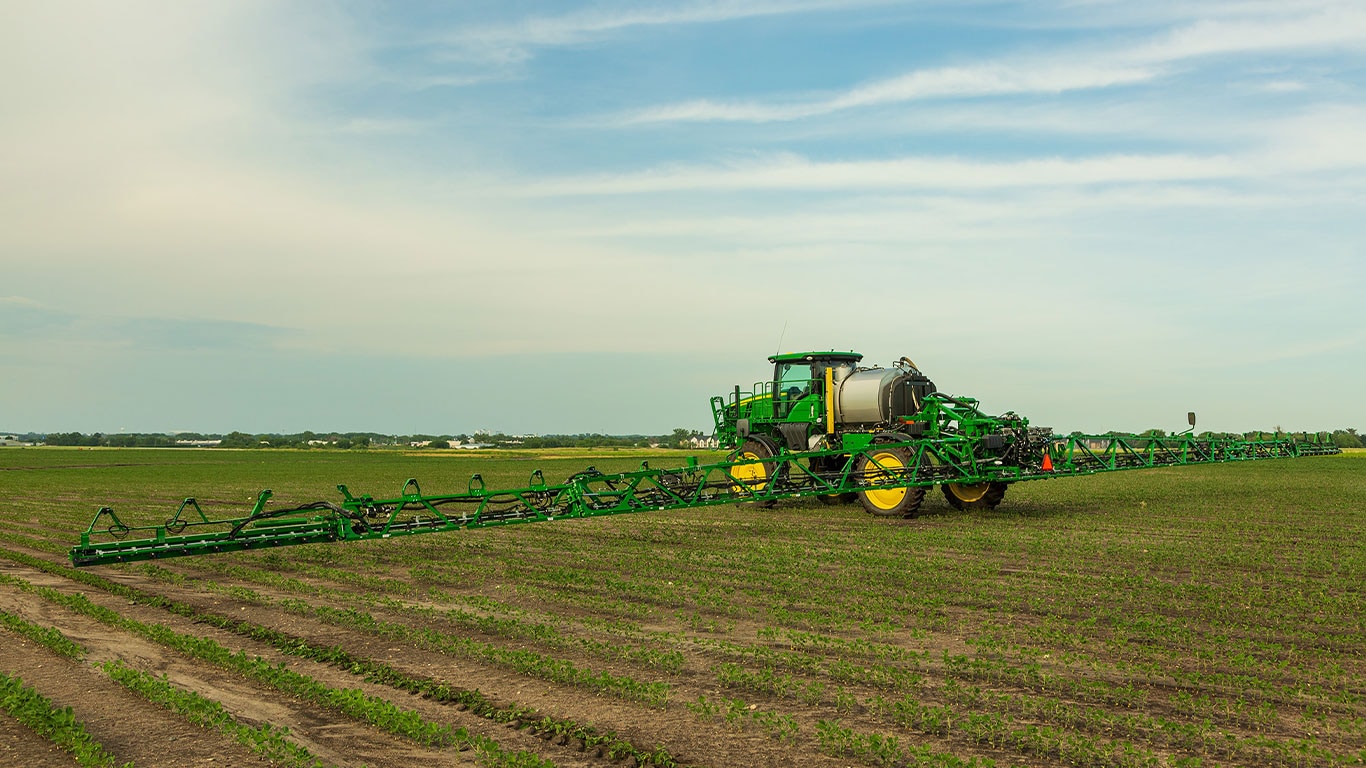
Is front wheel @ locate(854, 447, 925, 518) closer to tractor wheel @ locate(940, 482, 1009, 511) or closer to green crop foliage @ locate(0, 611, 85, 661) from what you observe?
A: tractor wheel @ locate(940, 482, 1009, 511)

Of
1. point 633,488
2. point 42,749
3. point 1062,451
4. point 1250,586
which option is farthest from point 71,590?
point 1062,451

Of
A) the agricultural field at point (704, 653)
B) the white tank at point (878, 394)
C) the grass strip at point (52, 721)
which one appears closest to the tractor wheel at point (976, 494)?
the white tank at point (878, 394)

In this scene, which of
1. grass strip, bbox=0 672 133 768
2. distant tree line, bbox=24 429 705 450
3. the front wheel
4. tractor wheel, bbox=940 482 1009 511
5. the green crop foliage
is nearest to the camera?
grass strip, bbox=0 672 133 768

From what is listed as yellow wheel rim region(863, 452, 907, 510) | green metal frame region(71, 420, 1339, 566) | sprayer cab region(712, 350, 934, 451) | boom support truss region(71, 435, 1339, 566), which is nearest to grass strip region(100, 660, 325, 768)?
green metal frame region(71, 420, 1339, 566)

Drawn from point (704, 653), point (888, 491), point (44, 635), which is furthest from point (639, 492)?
point (44, 635)

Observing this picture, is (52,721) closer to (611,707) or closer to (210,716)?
(210,716)

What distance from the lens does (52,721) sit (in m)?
5.84

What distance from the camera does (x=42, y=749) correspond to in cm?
546

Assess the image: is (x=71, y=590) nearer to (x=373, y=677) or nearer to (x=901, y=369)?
(x=373, y=677)

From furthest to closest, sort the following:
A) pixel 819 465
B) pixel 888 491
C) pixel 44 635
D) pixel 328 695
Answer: pixel 819 465 < pixel 888 491 < pixel 44 635 < pixel 328 695

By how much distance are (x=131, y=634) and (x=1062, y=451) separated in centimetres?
1486

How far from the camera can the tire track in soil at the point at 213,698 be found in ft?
17.4

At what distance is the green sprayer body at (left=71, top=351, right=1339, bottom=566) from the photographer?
11.5 metres

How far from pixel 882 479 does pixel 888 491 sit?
46 cm
